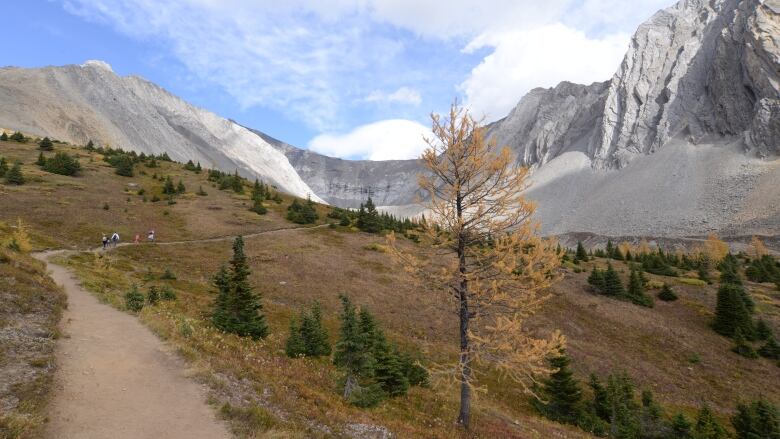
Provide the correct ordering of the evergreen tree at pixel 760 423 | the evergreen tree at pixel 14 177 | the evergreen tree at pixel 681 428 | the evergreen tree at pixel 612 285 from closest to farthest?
the evergreen tree at pixel 681 428 → the evergreen tree at pixel 760 423 → the evergreen tree at pixel 612 285 → the evergreen tree at pixel 14 177

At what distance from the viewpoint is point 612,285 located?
45969 millimetres

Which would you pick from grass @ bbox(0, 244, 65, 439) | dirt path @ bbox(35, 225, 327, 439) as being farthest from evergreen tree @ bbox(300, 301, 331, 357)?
grass @ bbox(0, 244, 65, 439)

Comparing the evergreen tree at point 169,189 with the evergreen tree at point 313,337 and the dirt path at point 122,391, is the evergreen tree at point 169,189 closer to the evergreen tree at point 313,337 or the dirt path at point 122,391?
the evergreen tree at point 313,337

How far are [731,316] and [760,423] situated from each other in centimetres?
2141

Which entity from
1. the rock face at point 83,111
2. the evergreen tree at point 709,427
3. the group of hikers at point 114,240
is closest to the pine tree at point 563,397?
the evergreen tree at point 709,427

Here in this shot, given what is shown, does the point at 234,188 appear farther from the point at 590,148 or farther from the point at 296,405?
the point at 590,148

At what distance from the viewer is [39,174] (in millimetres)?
61156

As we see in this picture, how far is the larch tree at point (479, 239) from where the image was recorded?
12805 mm

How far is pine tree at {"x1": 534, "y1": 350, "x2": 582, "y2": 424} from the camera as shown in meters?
22.8

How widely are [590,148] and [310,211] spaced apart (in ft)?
541

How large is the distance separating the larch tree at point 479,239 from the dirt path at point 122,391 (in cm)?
750

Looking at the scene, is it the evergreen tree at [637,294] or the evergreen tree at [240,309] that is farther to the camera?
the evergreen tree at [637,294]

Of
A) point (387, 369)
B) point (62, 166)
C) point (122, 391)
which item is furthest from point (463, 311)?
point (62, 166)

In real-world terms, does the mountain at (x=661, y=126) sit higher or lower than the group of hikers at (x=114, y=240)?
higher
